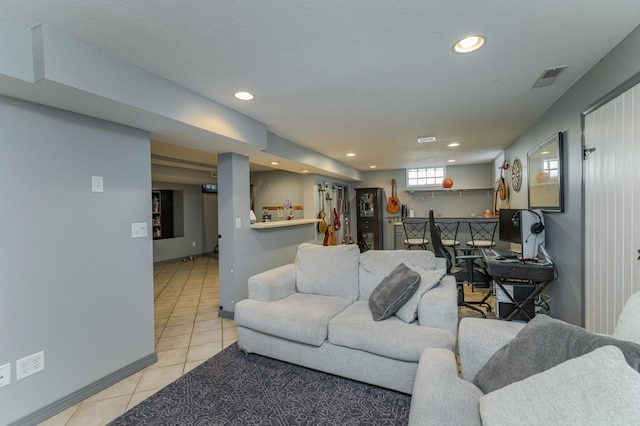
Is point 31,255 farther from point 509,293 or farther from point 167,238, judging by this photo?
point 167,238

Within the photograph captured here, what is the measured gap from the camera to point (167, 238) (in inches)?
279

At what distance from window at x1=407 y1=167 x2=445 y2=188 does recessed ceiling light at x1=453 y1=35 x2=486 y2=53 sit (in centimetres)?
594

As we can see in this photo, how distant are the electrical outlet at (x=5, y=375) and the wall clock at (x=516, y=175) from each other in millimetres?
5534

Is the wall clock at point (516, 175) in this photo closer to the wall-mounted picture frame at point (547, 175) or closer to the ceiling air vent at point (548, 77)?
the wall-mounted picture frame at point (547, 175)

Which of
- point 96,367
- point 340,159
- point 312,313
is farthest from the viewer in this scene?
point 340,159

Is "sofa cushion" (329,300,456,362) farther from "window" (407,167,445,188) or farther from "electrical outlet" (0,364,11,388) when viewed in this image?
"window" (407,167,445,188)

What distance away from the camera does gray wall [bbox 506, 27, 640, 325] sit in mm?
1844

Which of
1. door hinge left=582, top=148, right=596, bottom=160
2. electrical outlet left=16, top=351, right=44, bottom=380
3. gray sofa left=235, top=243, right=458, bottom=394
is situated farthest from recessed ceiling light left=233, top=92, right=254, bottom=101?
door hinge left=582, top=148, right=596, bottom=160

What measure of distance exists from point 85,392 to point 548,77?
14.1ft

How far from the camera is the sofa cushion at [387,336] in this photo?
1847 mm

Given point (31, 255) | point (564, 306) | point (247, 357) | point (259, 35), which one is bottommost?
point (247, 357)

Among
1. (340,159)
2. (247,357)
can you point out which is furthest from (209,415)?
(340,159)

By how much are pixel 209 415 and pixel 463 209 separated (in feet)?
23.0

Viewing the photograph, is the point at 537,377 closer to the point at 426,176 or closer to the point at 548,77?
the point at 548,77
